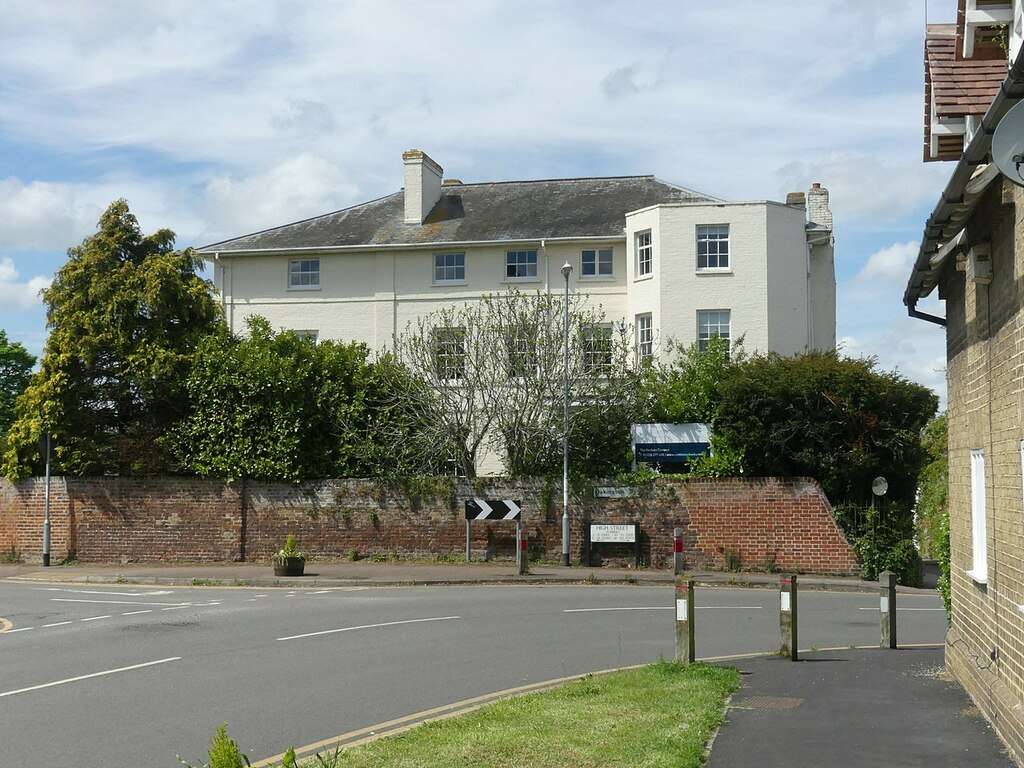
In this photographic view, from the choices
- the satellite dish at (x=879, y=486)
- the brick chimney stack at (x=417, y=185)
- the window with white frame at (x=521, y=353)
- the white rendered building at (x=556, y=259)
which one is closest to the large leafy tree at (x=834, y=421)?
the satellite dish at (x=879, y=486)

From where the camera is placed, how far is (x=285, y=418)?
30641mm

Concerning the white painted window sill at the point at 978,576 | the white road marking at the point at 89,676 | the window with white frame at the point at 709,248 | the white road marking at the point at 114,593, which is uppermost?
the window with white frame at the point at 709,248

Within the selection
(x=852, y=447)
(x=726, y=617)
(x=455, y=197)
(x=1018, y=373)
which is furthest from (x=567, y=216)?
(x=1018, y=373)

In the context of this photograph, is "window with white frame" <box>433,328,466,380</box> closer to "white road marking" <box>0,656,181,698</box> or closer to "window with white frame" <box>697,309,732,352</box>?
"window with white frame" <box>697,309,732,352</box>

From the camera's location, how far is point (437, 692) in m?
11.5

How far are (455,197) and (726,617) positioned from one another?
28726mm

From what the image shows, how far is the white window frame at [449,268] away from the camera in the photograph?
4106 centimetres

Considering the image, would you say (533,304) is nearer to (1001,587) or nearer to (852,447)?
(852,447)

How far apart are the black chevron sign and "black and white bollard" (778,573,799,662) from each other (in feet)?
50.0

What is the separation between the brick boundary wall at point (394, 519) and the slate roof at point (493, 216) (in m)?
13.2

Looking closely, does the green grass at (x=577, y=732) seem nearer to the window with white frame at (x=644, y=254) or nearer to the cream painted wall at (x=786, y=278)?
the cream painted wall at (x=786, y=278)

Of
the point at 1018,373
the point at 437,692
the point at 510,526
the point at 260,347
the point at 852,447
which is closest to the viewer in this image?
the point at 1018,373

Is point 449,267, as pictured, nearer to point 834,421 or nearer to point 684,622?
point 834,421

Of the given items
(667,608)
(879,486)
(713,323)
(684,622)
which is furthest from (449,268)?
(684,622)
